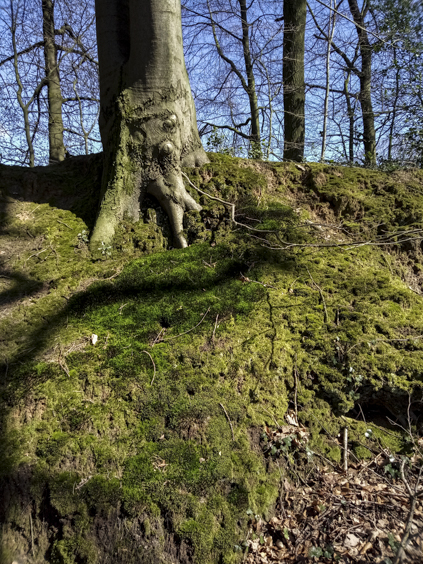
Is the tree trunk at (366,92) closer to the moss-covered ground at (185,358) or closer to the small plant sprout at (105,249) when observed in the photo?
the moss-covered ground at (185,358)

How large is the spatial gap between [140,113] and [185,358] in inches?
119

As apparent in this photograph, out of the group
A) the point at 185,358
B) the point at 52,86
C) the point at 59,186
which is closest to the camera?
the point at 185,358

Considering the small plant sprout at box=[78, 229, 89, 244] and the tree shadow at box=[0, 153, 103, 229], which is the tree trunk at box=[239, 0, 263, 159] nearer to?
the tree shadow at box=[0, 153, 103, 229]

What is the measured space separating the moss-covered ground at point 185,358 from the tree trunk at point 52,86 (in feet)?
24.1

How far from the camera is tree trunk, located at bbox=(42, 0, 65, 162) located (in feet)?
36.9

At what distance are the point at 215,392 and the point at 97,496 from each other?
1.10 m

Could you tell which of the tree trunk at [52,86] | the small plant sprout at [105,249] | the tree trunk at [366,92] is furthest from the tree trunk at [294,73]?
the tree trunk at [52,86]

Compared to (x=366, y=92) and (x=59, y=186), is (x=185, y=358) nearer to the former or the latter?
(x=59, y=186)

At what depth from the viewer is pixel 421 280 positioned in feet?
15.5

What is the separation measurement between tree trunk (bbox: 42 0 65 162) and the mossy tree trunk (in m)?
→ 7.52

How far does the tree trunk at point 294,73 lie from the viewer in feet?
30.4

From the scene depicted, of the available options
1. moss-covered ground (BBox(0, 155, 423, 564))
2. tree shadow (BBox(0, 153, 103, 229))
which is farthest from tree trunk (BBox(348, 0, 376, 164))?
tree shadow (BBox(0, 153, 103, 229))

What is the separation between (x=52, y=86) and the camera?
457 inches

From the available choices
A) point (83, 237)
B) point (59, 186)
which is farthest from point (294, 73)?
point (83, 237)
